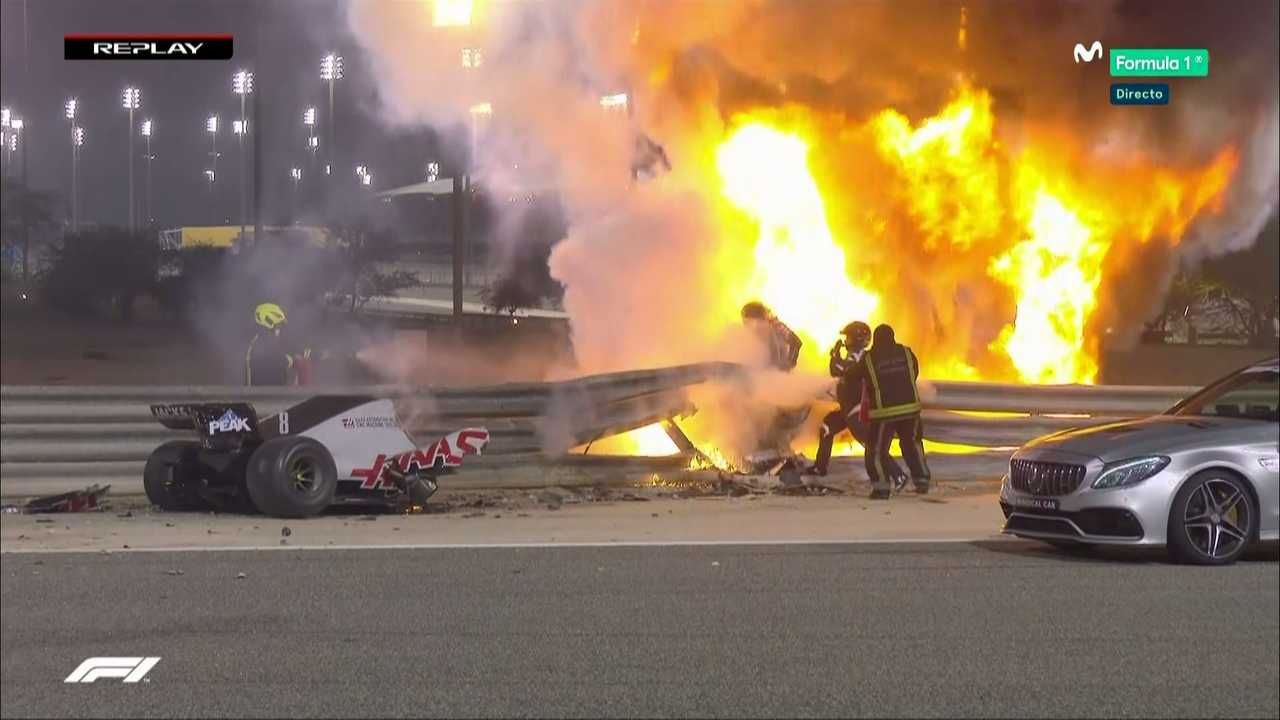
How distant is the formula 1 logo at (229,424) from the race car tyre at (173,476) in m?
0.35

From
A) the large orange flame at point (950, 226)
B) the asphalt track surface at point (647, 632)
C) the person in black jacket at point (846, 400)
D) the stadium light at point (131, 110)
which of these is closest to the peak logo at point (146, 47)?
the stadium light at point (131, 110)

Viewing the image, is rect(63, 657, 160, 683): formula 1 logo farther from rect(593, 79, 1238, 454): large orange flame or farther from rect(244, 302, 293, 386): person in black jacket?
rect(593, 79, 1238, 454): large orange flame

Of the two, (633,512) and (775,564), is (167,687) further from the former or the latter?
(633,512)

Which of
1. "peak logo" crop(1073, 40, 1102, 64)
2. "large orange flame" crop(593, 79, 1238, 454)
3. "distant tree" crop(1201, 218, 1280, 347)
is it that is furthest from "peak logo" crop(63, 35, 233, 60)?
"distant tree" crop(1201, 218, 1280, 347)

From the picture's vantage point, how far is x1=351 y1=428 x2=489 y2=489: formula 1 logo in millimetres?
10211

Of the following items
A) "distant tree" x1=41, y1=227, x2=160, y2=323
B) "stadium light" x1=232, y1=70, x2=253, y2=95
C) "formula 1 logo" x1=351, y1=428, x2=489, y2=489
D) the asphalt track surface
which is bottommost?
the asphalt track surface

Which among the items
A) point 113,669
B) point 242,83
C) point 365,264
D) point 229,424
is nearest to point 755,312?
point 242,83

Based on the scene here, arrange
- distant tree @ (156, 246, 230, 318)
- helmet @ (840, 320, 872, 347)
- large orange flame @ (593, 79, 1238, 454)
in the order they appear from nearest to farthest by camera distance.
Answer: helmet @ (840, 320, 872, 347), distant tree @ (156, 246, 230, 318), large orange flame @ (593, 79, 1238, 454)

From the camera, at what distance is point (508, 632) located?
6.21m

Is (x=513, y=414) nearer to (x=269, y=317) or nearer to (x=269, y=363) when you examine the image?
(x=269, y=363)

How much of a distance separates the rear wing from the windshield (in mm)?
5739

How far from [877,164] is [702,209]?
2.18 metres

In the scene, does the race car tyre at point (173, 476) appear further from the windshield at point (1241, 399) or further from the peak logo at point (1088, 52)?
the peak logo at point (1088, 52)

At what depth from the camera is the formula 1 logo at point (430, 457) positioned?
33.5 feet
